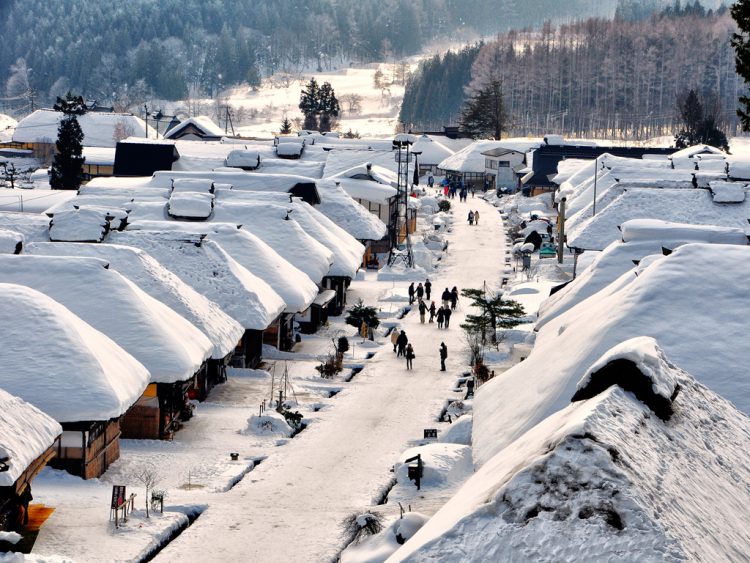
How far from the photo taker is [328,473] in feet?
89.8

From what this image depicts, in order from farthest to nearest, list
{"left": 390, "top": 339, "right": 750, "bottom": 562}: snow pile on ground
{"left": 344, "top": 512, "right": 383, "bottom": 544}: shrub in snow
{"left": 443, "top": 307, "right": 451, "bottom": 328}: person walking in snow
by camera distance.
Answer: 1. {"left": 443, "top": 307, "right": 451, "bottom": 328}: person walking in snow
2. {"left": 344, "top": 512, "right": 383, "bottom": 544}: shrub in snow
3. {"left": 390, "top": 339, "right": 750, "bottom": 562}: snow pile on ground

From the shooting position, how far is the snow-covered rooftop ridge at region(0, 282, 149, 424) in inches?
985

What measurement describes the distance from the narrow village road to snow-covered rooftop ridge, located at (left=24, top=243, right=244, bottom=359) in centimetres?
328

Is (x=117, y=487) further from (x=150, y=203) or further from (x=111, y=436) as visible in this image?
(x=150, y=203)

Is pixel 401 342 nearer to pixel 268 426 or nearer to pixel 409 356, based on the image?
pixel 409 356

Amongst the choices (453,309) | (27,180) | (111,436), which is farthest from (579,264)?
(27,180)

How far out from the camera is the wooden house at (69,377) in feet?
82.2

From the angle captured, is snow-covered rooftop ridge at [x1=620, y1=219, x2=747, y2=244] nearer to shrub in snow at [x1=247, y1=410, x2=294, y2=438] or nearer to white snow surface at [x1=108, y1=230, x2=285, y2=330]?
shrub in snow at [x1=247, y1=410, x2=294, y2=438]

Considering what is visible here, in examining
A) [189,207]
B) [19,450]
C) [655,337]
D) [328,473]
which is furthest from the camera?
[189,207]

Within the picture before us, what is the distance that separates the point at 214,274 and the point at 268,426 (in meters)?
8.09

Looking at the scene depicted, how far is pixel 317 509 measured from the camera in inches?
974

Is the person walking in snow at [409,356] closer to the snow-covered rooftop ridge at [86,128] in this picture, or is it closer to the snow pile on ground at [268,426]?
the snow pile on ground at [268,426]

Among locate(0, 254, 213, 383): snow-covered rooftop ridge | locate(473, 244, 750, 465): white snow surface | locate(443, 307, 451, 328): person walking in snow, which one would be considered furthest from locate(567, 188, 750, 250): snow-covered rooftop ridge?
locate(473, 244, 750, 465): white snow surface

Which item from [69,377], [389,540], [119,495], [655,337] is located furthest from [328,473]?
[655,337]
